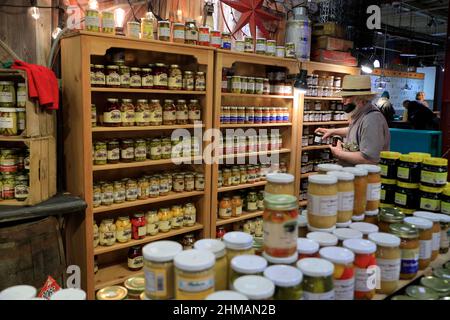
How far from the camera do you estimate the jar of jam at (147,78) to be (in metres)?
3.18

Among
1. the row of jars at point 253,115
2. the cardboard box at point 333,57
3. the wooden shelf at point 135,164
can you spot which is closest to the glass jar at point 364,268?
the wooden shelf at point 135,164

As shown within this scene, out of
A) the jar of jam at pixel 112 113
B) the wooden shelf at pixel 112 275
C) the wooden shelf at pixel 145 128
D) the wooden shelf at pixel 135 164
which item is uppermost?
the jar of jam at pixel 112 113

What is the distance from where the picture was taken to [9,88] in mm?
2623

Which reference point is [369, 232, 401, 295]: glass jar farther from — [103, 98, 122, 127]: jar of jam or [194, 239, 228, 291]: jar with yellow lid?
[103, 98, 122, 127]: jar of jam

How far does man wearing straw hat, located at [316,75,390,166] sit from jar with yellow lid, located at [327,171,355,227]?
163 cm

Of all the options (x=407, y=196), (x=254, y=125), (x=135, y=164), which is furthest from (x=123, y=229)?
(x=407, y=196)

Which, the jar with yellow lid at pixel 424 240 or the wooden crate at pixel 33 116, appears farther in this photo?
A: the wooden crate at pixel 33 116

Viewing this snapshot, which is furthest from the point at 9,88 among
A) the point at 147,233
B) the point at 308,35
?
the point at 308,35

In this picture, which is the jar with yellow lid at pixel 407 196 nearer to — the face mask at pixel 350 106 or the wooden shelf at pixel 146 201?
the face mask at pixel 350 106

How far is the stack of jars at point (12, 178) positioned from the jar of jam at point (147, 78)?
3.39 ft

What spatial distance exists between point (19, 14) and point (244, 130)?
2.26 meters

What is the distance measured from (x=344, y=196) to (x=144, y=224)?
1.98 m

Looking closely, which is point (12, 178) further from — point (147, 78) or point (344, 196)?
point (344, 196)

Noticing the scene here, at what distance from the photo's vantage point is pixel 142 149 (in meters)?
3.26
